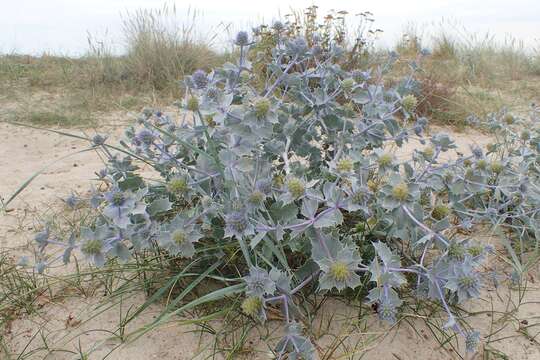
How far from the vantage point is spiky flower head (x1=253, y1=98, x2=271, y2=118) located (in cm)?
139

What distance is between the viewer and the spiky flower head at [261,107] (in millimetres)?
1392

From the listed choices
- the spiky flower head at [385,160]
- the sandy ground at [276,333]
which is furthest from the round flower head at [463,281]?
the spiky flower head at [385,160]

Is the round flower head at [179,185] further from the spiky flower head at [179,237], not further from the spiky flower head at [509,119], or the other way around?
the spiky flower head at [509,119]

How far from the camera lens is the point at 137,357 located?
Result: 55.1 inches

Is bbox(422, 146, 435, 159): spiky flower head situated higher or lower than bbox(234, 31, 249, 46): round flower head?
lower

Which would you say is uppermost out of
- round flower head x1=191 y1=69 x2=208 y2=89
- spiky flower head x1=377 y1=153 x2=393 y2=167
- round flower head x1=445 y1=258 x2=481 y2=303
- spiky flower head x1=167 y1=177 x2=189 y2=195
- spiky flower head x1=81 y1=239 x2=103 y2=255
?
round flower head x1=191 y1=69 x2=208 y2=89

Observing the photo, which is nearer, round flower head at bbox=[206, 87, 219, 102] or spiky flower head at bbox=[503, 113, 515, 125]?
round flower head at bbox=[206, 87, 219, 102]

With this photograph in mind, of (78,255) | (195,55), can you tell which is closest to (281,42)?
(78,255)

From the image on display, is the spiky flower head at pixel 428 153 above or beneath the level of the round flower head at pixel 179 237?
above

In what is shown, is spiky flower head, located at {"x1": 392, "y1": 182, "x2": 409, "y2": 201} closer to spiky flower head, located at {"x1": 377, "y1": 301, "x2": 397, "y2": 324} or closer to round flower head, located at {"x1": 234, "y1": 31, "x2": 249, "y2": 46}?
spiky flower head, located at {"x1": 377, "y1": 301, "x2": 397, "y2": 324}

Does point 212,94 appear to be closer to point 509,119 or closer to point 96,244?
point 96,244

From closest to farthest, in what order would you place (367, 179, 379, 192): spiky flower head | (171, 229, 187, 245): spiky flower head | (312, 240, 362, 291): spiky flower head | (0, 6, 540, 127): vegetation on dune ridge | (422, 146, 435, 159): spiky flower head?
(312, 240, 362, 291): spiky flower head, (171, 229, 187, 245): spiky flower head, (422, 146, 435, 159): spiky flower head, (367, 179, 379, 192): spiky flower head, (0, 6, 540, 127): vegetation on dune ridge

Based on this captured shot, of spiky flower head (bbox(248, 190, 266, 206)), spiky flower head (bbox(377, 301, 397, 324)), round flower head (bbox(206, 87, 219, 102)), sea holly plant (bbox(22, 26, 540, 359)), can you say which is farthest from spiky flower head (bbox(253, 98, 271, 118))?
spiky flower head (bbox(377, 301, 397, 324))

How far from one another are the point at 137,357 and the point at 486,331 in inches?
44.8
